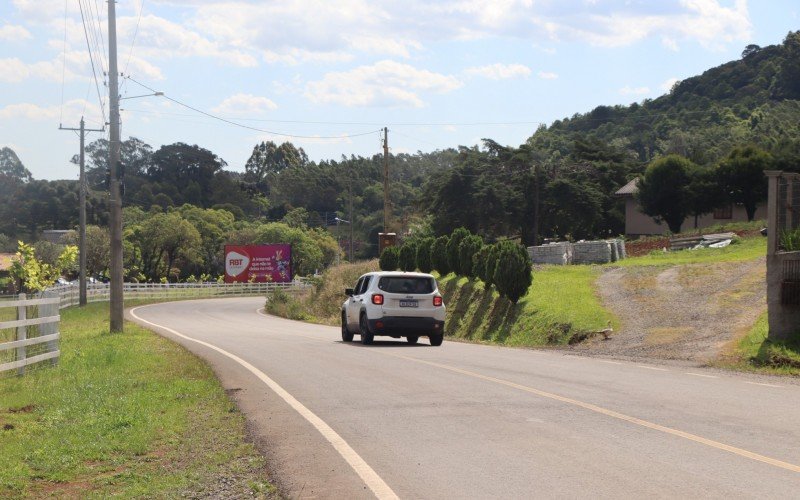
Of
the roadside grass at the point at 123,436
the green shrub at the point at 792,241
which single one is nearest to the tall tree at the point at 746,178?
the green shrub at the point at 792,241

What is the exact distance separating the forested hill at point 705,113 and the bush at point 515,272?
7884cm

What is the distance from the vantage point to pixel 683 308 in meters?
25.5

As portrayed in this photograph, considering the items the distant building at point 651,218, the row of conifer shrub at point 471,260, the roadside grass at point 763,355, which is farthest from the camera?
the distant building at point 651,218

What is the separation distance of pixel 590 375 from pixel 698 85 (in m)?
150

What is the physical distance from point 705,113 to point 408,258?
315ft

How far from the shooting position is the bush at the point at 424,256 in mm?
52316

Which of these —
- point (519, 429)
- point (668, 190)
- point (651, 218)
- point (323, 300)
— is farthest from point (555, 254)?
point (519, 429)

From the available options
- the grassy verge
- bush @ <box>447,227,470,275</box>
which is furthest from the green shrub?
bush @ <box>447,227,470,275</box>

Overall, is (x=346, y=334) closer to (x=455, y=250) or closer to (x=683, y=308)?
(x=683, y=308)

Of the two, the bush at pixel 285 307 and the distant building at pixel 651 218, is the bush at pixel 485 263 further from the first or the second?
the distant building at pixel 651 218

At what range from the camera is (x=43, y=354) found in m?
16.8

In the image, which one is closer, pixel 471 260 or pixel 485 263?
pixel 485 263

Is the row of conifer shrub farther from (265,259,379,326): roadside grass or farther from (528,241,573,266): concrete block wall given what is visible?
(528,241,573,266): concrete block wall

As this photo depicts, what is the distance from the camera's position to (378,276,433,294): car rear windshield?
24.1 metres
